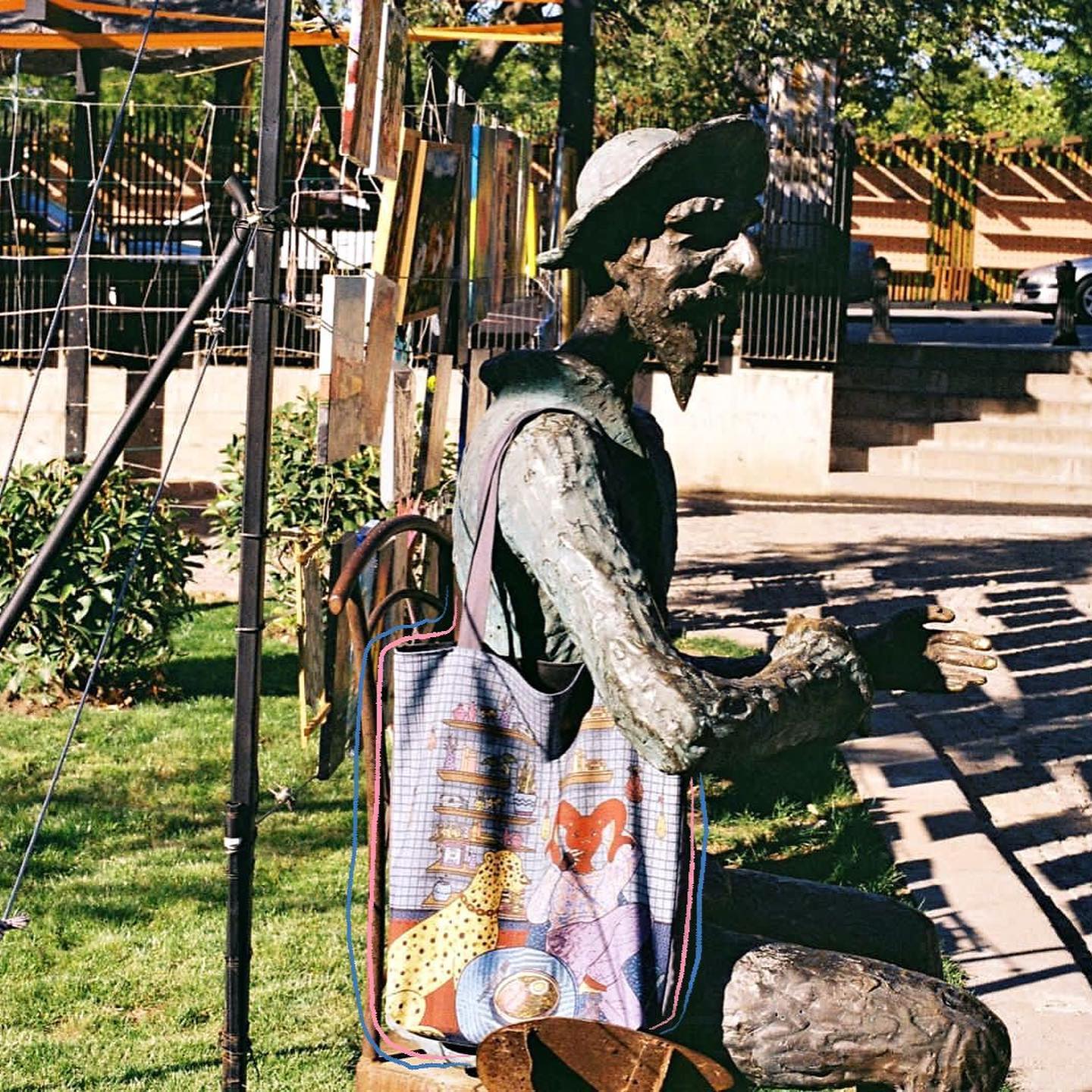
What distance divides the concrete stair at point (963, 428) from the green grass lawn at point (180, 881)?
31.0 ft

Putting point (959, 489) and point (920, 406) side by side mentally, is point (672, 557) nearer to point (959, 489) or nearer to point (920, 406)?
point (959, 489)

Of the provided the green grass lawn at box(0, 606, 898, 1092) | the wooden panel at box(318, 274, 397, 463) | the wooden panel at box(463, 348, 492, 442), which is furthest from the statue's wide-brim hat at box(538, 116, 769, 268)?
the wooden panel at box(463, 348, 492, 442)

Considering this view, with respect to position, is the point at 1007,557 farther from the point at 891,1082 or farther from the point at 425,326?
the point at 891,1082

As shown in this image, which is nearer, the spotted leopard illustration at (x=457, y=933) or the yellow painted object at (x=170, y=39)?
the spotted leopard illustration at (x=457, y=933)

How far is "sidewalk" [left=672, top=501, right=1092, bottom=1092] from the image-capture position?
5.32 metres

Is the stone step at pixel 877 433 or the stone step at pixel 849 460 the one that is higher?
the stone step at pixel 877 433

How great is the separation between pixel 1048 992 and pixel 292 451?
6146 millimetres

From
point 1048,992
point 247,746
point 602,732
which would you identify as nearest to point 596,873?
point 602,732

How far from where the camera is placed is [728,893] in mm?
3338

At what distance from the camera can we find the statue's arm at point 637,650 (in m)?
2.47

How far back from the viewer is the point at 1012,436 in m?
17.2

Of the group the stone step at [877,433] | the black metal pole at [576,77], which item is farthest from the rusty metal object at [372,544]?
the stone step at [877,433]

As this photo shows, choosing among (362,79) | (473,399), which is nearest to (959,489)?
(473,399)

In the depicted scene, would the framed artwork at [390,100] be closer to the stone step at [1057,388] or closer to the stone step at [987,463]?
the stone step at [987,463]
